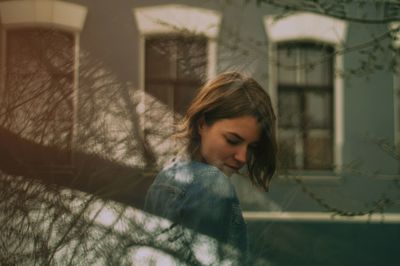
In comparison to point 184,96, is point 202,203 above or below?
below

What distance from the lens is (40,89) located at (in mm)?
844

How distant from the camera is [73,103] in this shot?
83 cm

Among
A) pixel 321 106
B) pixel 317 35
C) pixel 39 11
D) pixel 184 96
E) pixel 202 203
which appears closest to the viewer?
pixel 202 203

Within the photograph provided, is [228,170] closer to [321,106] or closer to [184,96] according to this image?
[184,96]

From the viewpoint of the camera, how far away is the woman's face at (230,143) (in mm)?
918

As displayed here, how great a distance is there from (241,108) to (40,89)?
281 mm

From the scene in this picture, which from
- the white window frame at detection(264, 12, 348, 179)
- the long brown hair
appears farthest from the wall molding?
the long brown hair

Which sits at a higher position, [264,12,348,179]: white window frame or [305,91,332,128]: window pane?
[264,12,348,179]: white window frame

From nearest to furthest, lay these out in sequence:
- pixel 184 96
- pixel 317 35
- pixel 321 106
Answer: pixel 184 96 → pixel 321 106 → pixel 317 35

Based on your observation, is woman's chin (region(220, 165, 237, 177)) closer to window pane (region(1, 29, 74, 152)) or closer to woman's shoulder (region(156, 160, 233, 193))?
woman's shoulder (region(156, 160, 233, 193))

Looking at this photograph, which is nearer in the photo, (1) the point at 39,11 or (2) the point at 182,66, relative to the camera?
(2) the point at 182,66

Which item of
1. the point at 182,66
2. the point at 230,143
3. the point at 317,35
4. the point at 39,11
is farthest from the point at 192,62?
the point at 317,35

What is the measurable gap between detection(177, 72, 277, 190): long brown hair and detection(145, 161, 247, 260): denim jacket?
0.09m

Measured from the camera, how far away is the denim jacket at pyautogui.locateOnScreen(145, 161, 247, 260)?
77 centimetres
